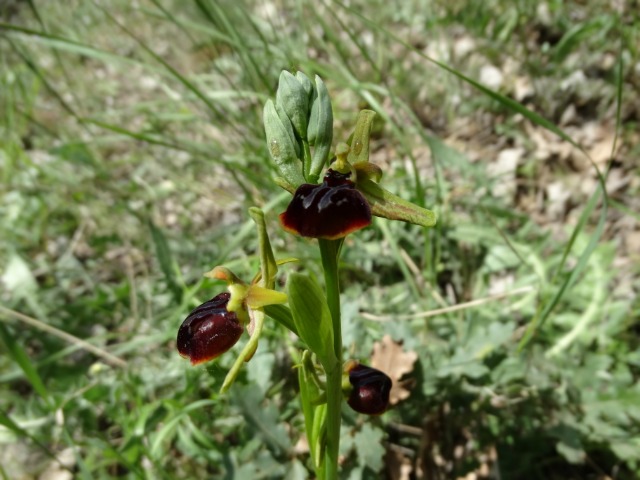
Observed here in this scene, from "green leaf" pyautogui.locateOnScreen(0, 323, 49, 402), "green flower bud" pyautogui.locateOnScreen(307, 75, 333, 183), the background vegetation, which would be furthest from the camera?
the background vegetation

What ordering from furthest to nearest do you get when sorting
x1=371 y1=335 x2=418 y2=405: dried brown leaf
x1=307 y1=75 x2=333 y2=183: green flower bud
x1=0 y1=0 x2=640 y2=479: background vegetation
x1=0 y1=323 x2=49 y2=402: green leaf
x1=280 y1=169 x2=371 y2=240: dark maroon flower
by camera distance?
1. x1=0 y1=0 x2=640 y2=479: background vegetation
2. x1=371 y1=335 x2=418 y2=405: dried brown leaf
3. x1=0 y1=323 x2=49 y2=402: green leaf
4. x1=307 y1=75 x2=333 y2=183: green flower bud
5. x1=280 y1=169 x2=371 y2=240: dark maroon flower

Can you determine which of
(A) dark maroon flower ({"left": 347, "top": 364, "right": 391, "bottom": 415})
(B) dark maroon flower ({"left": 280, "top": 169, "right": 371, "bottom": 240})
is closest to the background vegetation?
(A) dark maroon flower ({"left": 347, "top": 364, "right": 391, "bottom": 415})

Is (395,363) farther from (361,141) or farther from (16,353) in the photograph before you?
(16,353)

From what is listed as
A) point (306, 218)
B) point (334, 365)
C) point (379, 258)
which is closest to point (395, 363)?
point (334, 365)

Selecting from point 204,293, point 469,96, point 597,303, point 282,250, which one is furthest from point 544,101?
point 204,293

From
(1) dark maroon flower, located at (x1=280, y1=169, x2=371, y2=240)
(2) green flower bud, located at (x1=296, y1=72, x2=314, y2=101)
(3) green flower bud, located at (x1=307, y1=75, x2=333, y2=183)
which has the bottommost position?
(1) dark maroon flower, located at (x1=280, y1=169, x2=371, y2=240)

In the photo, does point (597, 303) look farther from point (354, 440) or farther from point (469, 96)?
point (469, 96)

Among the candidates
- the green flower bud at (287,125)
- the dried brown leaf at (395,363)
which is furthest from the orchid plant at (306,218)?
the dried brown leaf at (395,363)

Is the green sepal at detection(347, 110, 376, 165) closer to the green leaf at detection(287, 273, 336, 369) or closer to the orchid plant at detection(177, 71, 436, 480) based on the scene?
the orchid plant at detection(177, 71, 436, 480)
